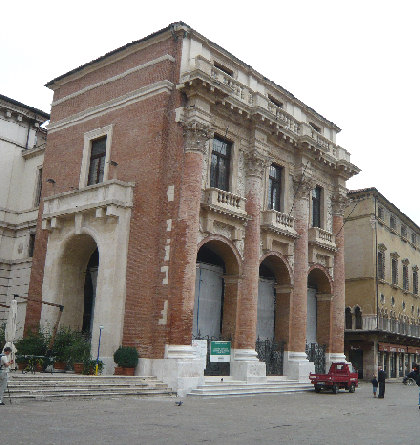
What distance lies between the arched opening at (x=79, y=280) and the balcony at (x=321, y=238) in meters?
11.6

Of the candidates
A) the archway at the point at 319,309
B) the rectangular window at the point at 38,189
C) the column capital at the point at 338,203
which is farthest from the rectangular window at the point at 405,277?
the rectangular window at the point at 38,189

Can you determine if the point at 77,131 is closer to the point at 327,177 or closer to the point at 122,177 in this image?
the point at 122,177

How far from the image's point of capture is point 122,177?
2445 cm

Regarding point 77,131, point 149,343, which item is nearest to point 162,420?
point 149,343

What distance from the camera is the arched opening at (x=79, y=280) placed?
25484 millimetres

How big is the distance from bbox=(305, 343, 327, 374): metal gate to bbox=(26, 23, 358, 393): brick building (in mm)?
582

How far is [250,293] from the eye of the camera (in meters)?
24.8

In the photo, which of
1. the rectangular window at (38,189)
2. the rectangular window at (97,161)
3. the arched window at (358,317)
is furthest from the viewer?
the arched window at (358,317)

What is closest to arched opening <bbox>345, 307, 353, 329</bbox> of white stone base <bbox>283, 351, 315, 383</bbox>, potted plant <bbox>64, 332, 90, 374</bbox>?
white stone base <bbox>283, 351, 315, 383</bbox>

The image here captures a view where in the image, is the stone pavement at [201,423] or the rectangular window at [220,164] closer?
the stone pavement at [201,423]

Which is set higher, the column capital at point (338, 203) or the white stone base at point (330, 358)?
the column capital at point (338, 203)

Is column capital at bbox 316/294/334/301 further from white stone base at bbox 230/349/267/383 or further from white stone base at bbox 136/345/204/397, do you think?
white stone base at bbox 136/345/204/397

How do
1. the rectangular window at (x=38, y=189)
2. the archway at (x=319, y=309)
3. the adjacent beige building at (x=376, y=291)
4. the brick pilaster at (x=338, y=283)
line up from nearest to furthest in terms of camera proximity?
the rectangular window at (x=38, y=189)
the archway at (x=319, y=309)
the brick pilaster at (x=338, y=283)
the adjacent beige building at (x=376, y=291)

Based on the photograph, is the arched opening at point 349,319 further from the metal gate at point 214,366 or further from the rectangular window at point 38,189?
the rectangular window at point 38,189
